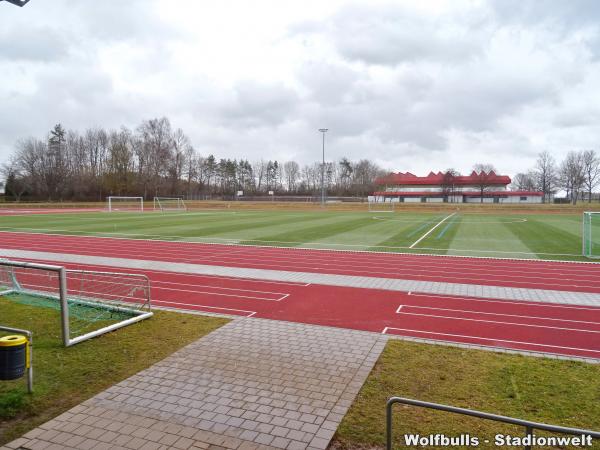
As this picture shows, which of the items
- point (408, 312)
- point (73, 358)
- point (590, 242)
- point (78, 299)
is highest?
point (590, 242)

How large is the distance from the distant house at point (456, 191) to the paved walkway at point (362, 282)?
3017 inches

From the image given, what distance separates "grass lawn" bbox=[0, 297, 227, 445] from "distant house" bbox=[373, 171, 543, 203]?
82.6 meters

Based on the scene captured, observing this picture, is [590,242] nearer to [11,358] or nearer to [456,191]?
[11,358]

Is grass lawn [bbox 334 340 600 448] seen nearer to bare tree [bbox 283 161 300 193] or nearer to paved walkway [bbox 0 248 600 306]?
paved walkway [bbox 0 248 600 306]

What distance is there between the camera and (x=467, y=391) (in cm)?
526

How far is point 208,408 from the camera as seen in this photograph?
16.1ft

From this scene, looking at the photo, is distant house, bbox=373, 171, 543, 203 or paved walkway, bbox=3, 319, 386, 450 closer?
paved walkway, bbox=3, 319, 386, 450

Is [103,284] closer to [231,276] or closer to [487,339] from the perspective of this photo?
[231,276]

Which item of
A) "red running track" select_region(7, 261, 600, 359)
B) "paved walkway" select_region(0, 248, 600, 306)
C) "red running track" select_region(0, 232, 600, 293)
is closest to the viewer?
"red running track" select_region(7, 261, 600, 359)

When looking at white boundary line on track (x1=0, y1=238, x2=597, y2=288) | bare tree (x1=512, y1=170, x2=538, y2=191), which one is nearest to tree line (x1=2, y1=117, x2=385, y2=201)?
bare tree (x1=512, y1=170, x2=538, y2=191)

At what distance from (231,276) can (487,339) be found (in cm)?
763

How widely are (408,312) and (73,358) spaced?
6.46m

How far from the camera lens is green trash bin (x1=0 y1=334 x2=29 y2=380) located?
489 centimetres

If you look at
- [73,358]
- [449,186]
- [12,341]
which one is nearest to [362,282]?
[73,358]
